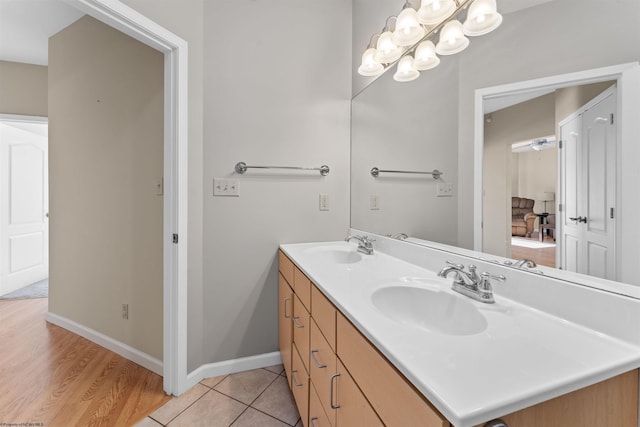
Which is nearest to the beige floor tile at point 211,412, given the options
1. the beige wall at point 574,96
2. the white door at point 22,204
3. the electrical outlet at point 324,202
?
the electrical outlet at point 324,202

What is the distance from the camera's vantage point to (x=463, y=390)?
441mm

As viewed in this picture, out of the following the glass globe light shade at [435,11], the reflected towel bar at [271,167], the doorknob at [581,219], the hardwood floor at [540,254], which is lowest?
the hardwood floor at [540,254]

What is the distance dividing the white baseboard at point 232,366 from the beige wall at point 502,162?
145 centimetres

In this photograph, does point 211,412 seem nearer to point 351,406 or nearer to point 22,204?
point 351,406

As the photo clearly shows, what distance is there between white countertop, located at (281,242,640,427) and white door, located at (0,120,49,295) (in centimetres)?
379

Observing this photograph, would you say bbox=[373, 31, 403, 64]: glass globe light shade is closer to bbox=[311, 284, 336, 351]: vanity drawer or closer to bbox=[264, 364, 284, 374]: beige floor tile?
bbox=[311, 284, 336, 351]: vanity drawer

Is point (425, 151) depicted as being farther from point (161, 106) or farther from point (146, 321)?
point (146, 321)

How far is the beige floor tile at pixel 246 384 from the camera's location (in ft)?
4.96

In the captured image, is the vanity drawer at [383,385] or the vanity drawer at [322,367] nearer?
the vanity drawer at [383,385]

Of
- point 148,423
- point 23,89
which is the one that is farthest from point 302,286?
point 23,89

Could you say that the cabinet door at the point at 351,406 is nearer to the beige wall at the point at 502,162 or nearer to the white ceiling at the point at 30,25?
the beige wall at the point at 502,162

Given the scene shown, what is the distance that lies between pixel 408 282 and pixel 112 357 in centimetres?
201

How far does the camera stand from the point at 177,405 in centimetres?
143

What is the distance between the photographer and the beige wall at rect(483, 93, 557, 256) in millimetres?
884
